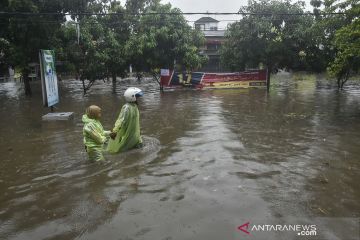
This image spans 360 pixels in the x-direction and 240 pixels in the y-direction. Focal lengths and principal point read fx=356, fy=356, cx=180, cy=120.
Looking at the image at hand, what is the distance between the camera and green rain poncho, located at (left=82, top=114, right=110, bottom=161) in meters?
6.41

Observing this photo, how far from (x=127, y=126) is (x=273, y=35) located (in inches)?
772

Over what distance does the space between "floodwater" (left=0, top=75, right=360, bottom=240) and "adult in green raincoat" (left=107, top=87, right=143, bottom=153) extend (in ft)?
0.73

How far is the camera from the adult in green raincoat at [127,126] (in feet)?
23.1

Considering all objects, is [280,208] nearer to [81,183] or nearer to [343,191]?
[343,191]

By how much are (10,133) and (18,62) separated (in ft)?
36.8

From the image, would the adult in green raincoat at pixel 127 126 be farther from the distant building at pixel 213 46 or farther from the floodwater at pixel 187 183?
the distant building at pixel 213 46

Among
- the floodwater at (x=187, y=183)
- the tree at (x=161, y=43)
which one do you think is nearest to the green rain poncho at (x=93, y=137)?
the floodwater at (x=187, y=183)

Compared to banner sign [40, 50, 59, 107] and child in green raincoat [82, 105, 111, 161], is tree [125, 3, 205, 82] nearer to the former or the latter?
banner sign [40, 50, 59, 107]

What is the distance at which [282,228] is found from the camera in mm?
4199

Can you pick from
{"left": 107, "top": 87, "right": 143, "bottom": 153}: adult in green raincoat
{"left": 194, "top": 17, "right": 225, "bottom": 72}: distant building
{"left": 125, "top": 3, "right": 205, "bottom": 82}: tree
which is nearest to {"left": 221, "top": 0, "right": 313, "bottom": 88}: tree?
{"left": 125, "top": 3, "right": 205, "bottom": 82}: tree

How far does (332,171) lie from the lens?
6367mm

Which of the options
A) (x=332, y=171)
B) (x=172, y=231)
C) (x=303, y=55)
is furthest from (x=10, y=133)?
(x=303, y=55)

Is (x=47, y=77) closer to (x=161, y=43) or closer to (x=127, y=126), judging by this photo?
(x=127, y=126)

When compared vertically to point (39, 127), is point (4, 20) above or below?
above
